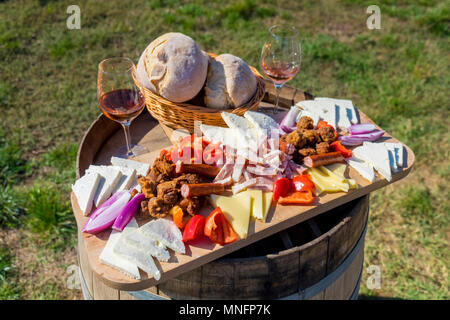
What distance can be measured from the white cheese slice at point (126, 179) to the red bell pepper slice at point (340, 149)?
46.3 inches

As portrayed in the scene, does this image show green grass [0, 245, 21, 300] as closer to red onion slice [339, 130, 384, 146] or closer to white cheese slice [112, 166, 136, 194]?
white cheese slice [112, 166, 136, 194]

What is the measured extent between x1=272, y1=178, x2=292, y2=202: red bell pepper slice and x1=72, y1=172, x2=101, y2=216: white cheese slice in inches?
37.1

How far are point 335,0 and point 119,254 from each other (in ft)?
23.3

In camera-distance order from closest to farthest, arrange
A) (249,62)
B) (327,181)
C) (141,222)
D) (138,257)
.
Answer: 1. (138,257)
2. (141,222)
3. (327,181)
4. (249,62)

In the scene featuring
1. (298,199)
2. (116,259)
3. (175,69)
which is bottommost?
(116,259)

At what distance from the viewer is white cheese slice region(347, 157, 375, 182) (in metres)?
2.53

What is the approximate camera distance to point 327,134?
2648mm

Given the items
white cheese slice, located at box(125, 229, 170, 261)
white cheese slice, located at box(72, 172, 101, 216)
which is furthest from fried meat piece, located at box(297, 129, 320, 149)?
white cheese slice, located at box(72, 172, 101, 216)

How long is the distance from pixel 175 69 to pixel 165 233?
107 cm

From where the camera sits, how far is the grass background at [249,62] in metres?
4.08

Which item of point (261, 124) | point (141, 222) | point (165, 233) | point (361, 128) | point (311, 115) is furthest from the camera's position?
point (311, 115)

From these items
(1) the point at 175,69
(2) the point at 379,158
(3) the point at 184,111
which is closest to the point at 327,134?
(2) the point at 379,158

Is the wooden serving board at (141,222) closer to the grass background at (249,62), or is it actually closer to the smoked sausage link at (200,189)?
the smoked sausage link at (200,189)

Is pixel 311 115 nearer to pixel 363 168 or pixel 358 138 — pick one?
pixel 358 138
